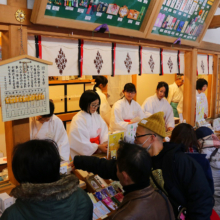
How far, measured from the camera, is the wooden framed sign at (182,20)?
16.9 feet

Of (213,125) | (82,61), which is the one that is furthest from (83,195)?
(213,125)

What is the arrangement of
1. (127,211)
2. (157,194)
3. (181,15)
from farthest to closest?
(181,15), (157,194), (127,211)

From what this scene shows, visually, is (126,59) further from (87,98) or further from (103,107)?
(103,107)

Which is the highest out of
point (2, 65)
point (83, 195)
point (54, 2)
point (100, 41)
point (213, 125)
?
point (54, 2)

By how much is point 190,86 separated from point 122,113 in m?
2.34

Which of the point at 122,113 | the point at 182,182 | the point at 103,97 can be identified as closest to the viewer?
the point at 182,182

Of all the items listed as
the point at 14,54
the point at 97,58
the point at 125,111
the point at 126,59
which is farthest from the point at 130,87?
the point at 14,54

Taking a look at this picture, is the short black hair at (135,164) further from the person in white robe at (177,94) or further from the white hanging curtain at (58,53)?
the person in white robe at (177,94)

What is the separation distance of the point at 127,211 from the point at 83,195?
34cm

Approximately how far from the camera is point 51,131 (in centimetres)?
435

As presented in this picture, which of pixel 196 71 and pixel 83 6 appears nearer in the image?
pixel 83 6

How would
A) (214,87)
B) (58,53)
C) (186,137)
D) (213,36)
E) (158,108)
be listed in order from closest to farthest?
(186,137) → (58,53) → (158,108) → (213,36) → (214,87)

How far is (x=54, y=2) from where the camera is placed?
3.34 m

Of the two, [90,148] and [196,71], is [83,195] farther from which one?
[196,71]
